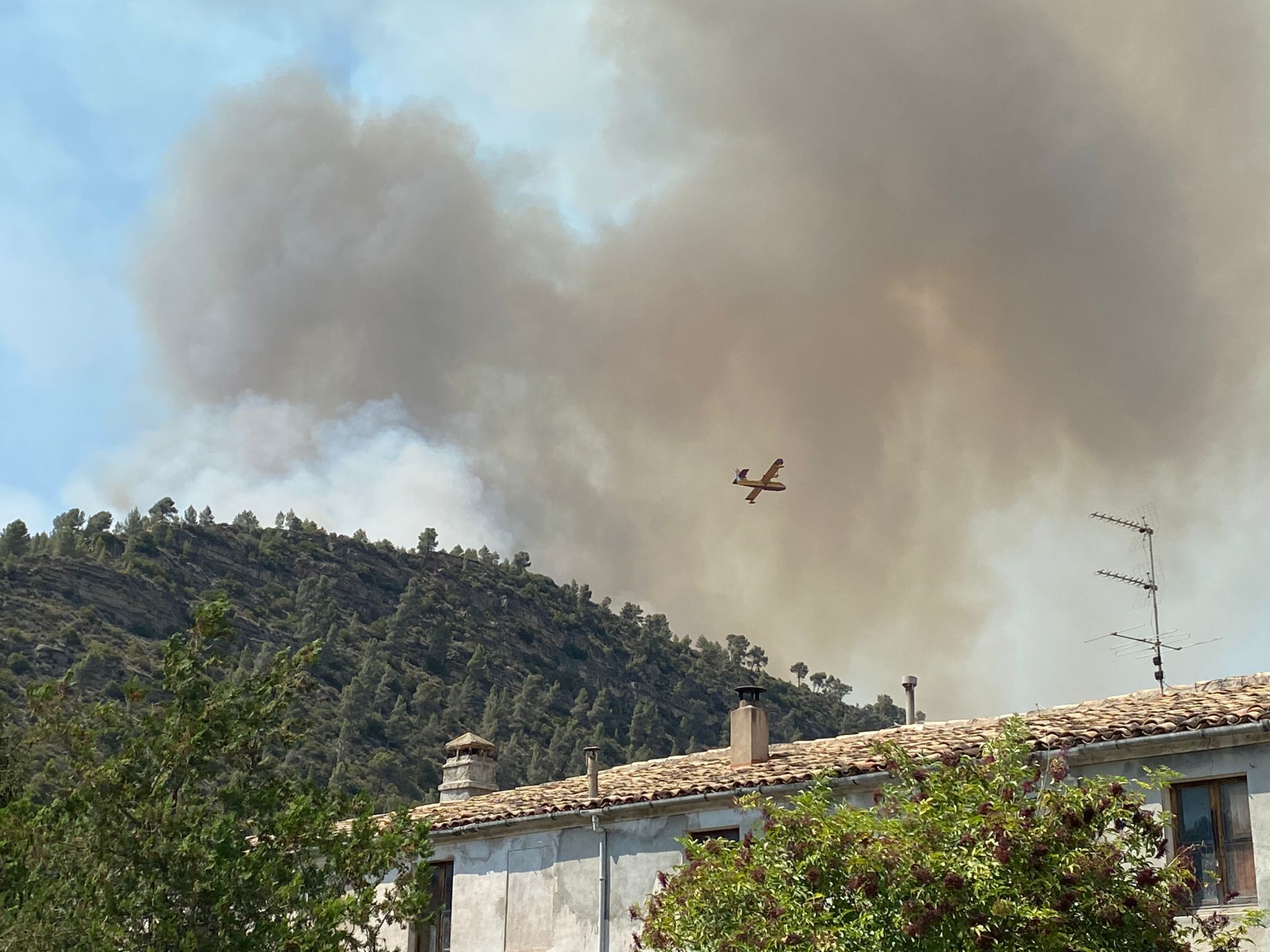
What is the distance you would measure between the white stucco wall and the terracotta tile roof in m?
0.40

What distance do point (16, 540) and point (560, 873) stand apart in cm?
11080

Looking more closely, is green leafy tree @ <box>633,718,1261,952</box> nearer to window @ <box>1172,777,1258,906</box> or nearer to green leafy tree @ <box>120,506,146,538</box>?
window @ <box>1172,777,1258,906</box>

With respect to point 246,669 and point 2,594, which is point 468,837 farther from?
point 2,594

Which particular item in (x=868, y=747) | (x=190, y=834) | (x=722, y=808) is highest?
(x=868, y=747)

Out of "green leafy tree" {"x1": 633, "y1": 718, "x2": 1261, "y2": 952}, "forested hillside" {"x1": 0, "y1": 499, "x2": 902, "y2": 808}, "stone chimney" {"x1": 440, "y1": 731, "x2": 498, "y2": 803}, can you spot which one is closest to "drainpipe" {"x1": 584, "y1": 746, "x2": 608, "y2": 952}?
"green leafy tree" {"x1": 633, "y1": 718, "x2": 1261, "y2": 952}

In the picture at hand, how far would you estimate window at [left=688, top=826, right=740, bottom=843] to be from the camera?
78.9 ft

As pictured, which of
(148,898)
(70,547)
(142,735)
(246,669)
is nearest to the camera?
(148,898)

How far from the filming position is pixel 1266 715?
18781 mm

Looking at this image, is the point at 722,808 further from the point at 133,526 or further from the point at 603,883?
the point at 133,526

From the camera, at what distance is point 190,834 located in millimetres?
17656

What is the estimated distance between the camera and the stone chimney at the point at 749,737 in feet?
87.6

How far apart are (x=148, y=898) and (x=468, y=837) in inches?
421

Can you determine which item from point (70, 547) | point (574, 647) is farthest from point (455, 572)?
point (70, 547)

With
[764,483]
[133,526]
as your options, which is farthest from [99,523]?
[764,483]
